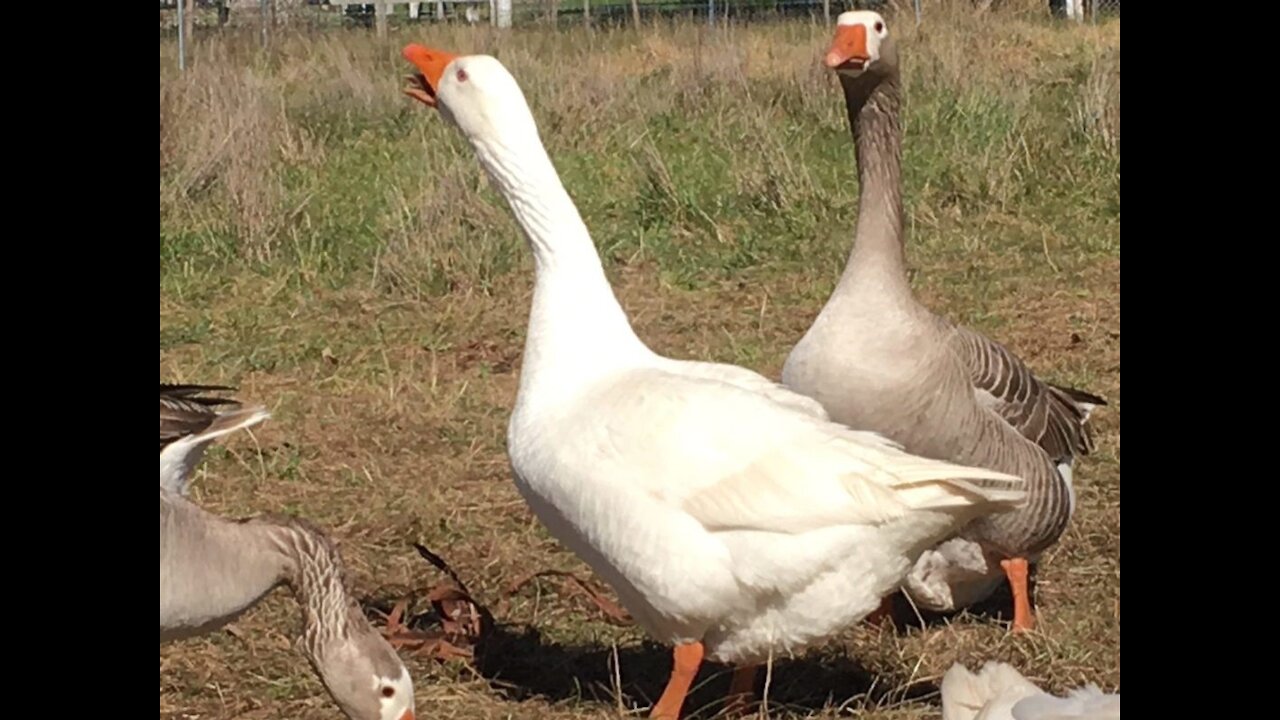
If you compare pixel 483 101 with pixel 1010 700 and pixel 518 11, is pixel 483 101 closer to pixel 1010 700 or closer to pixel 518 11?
pixel 1010 700

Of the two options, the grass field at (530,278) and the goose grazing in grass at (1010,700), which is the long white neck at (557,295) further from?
the goose grazing in grass at (1010,700)

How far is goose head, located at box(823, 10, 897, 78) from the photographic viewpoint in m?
4.69

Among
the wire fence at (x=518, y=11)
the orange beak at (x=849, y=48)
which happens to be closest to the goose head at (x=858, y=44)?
the orange beak at (x=849, y=48)

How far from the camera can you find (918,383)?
14.7 ft

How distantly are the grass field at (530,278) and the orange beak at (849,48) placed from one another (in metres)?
1.54

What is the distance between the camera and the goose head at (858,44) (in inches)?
185

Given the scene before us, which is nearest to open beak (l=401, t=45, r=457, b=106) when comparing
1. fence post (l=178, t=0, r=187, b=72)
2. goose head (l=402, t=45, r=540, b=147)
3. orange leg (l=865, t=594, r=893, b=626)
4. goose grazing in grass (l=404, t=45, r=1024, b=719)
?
goose head (l=402, t=45, r=540, b=147)

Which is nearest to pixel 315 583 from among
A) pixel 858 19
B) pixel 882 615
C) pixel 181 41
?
pixel 882 615

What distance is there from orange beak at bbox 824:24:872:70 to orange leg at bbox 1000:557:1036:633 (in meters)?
1.40
